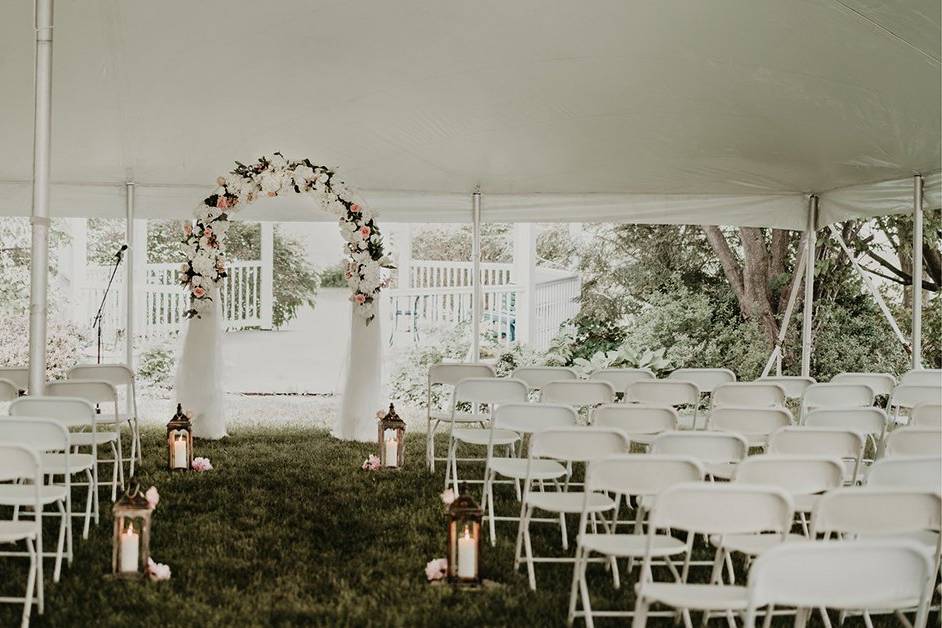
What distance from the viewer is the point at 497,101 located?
7.79 metres

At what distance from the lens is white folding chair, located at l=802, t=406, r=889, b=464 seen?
5527 mm

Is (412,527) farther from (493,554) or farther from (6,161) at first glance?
(6,161)

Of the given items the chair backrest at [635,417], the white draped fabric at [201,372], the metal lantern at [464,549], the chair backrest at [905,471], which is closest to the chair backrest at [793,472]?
the chair backrest at [905,471]

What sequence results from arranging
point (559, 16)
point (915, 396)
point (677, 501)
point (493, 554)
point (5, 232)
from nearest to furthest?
1. point (677, 501)
2. point (493, 554)
3. point (559, 16)
4. point (915, 396)
5. point (5, 232)

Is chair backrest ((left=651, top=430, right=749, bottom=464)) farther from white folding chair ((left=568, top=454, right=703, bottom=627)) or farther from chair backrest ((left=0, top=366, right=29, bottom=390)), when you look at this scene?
chair backrest ((left=0, top=366, right=29, bottom=390))

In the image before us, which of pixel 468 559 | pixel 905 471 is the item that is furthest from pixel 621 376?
pixel 905 471

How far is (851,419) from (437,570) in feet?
7.60

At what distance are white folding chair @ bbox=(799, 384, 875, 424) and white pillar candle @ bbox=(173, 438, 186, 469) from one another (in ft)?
13.9

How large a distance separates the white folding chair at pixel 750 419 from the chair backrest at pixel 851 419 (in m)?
0.13

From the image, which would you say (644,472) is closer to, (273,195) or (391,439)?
(391,439)

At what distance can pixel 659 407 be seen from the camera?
546 cm

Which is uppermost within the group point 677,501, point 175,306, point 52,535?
point 175,306

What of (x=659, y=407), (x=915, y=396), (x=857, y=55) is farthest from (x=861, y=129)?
(x=659, y=407)

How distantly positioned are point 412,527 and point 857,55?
Result: 368 centimetres
